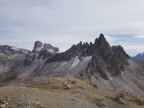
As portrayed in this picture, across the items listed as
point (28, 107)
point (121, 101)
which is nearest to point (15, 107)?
point (28, 107)

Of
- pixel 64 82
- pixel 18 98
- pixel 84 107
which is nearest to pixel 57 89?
pixel 64 82

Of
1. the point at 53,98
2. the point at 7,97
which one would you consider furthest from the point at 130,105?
the point at 7,97

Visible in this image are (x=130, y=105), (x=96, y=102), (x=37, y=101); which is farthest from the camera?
(x=130, y=105)

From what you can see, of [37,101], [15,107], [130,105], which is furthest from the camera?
[130,105]

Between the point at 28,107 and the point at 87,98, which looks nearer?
the point at 28,107

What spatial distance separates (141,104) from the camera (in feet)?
201

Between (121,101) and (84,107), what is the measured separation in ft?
32.6

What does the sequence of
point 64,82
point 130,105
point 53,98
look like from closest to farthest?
1. point 53,98
2. point 130,105
3. point 64,82

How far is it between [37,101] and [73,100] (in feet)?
23.6

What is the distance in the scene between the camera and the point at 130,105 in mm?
58469

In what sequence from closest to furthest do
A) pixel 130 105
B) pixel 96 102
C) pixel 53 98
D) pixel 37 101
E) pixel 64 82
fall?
1. pixel 37 101
2. pixel 53 98
3. pixel 96 102
4. pixel 130 105
5. pixel 64 82

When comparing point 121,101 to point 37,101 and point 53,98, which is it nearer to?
point 53,98

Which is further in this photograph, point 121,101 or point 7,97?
point 121,101

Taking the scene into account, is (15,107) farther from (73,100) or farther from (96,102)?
(96,102)
